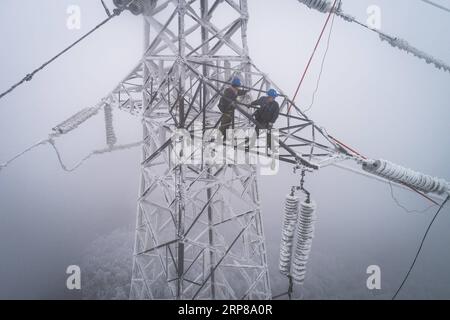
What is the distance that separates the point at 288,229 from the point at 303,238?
1.26ft

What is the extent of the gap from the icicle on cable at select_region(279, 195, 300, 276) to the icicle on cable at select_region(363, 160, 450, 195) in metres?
1.83

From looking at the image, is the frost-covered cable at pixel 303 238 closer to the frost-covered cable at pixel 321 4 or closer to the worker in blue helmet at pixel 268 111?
the worker in blue helmet at pixel 268 111

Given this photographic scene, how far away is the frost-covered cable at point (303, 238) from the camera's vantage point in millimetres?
5637

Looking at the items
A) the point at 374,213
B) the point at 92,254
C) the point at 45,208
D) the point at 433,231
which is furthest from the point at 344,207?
the point at 45,208

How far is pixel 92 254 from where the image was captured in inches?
1074

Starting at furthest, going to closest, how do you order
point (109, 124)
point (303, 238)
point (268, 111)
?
point (109, 124), point (268, 111), point (303, 238)

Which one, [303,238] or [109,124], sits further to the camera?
[109,124]

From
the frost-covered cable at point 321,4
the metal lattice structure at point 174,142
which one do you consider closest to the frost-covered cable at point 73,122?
the metal lattice structure at point 174,142

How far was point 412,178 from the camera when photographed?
17.7 ft

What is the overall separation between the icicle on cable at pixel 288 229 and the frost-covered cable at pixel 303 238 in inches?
6.2

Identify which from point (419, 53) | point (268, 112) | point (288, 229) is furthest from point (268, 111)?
point (419, 53)

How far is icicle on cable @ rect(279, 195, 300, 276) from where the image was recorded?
19.7 feet

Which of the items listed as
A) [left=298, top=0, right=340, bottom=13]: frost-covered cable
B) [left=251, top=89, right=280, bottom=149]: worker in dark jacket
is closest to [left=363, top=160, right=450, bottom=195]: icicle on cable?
[left=251, top=89, right=280, bottom=149]: worker in dark jacket

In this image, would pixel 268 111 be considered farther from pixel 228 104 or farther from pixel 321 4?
pixel 321 4
